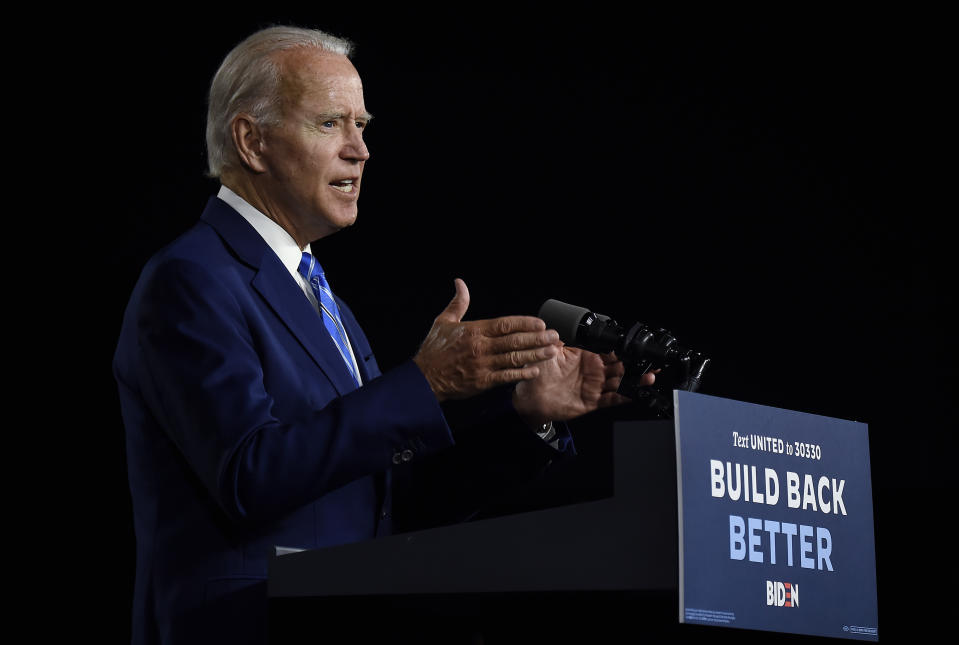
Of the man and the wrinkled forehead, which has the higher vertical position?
the wrinkled forehead

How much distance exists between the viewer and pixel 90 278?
2.97 m

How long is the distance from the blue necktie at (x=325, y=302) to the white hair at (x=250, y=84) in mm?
246

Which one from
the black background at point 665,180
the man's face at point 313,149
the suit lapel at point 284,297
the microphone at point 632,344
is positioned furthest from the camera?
the black background at point 665,180

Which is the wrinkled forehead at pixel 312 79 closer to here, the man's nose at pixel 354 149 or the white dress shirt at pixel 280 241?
the man's nose at pixel 354 149

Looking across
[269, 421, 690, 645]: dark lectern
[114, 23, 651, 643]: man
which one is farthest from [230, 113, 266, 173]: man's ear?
[269, 421, 690, 645]: dark lectern

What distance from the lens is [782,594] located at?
1.27 m

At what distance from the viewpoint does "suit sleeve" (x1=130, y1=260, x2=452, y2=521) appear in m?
1.51

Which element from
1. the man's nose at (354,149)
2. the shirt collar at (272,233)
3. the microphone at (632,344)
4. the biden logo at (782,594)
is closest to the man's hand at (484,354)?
the microphone at (632,344)

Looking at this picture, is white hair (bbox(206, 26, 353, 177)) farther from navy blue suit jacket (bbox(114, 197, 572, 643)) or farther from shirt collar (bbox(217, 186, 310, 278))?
navy blue suit jacket (bbox(114, 197, 572, 643))

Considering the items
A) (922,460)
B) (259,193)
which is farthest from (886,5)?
(259,193)

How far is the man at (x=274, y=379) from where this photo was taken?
152 cm

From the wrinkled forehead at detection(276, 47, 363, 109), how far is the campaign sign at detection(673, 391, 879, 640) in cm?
111

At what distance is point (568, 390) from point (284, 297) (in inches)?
19.6

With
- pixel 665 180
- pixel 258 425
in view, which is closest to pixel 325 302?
pixel 258 425
